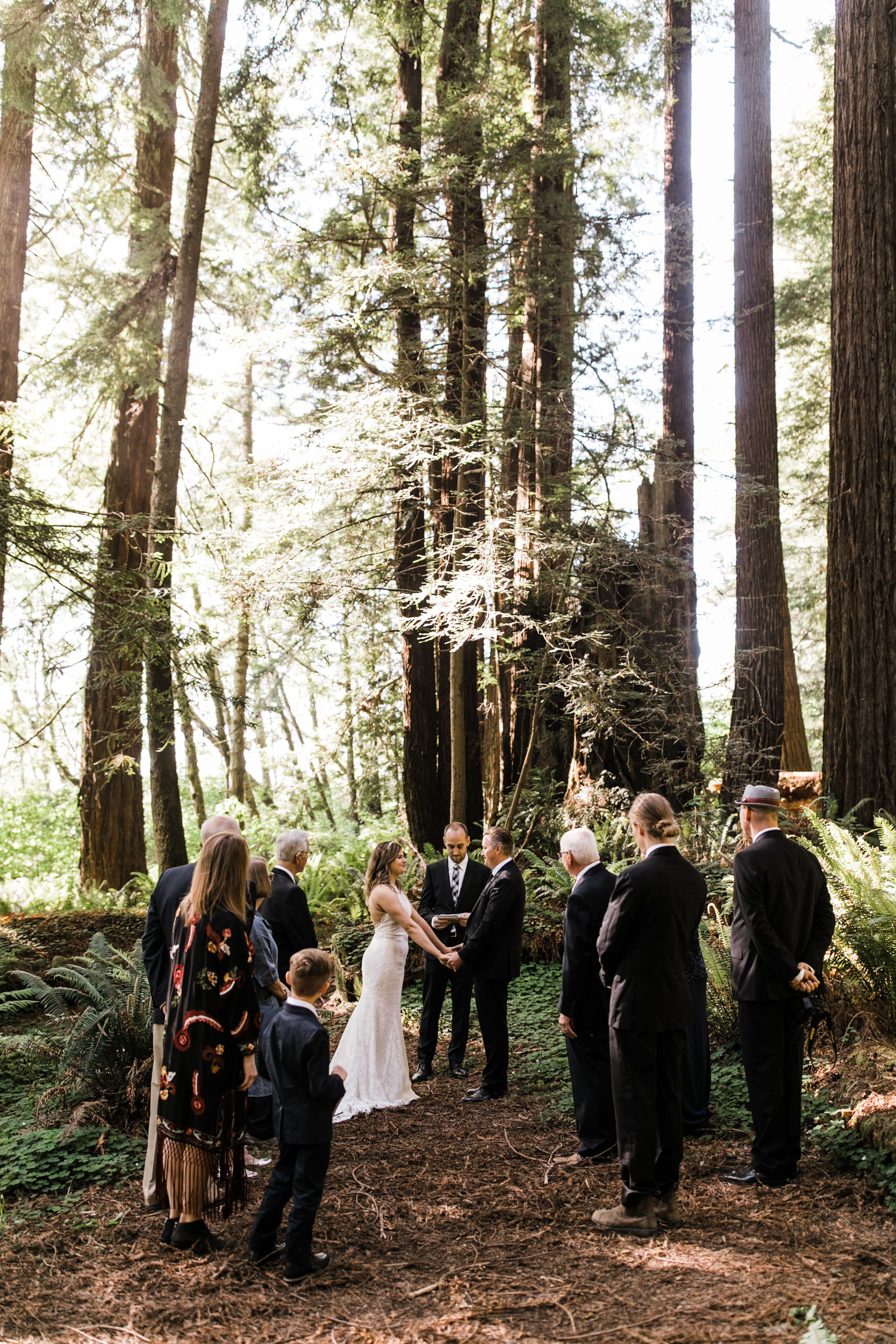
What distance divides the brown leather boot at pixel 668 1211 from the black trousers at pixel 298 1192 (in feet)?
5.53

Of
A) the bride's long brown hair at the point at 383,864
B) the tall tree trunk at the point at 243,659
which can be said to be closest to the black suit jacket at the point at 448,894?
the bride's long brown hair at the point at 383,864

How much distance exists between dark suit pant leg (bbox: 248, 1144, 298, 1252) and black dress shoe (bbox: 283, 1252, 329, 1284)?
0.15 meters

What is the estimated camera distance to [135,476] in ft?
42.3

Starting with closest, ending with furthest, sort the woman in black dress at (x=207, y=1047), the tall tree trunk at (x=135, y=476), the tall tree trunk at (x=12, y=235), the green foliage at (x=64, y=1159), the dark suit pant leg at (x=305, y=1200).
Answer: the dark suit pant leg at (x=305, y=1200)
the woman in black dress at (x=207, y=1047)
the green foliage at (x=64, y=1159)
the tall tree trunk at (x=135, y=476)
the tall tree trunk at (x=12, y=235)

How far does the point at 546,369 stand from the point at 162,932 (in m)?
9.48

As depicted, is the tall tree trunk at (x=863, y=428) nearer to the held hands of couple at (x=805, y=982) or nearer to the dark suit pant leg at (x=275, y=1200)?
the held hands of couple at (x=805, y=982)

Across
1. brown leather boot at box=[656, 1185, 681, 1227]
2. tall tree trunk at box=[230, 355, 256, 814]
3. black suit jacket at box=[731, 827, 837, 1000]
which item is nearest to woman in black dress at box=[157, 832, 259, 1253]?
brown leather boot at box=[656, 1185, 681, 1227]

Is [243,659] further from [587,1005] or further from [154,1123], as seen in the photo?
[587,1005]

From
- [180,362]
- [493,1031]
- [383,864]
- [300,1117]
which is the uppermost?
[180,362]

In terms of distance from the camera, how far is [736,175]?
13.5 m

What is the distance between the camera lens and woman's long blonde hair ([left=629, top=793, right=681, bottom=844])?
15.3 feet

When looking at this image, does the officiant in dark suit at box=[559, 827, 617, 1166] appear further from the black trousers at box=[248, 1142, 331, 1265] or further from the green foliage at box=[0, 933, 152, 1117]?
the green foliage at box=[0, 933, 152, 1117]

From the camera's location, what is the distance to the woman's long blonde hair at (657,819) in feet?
15.3

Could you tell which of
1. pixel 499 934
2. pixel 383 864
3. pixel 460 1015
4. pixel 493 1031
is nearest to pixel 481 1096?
pixel 493 1031
